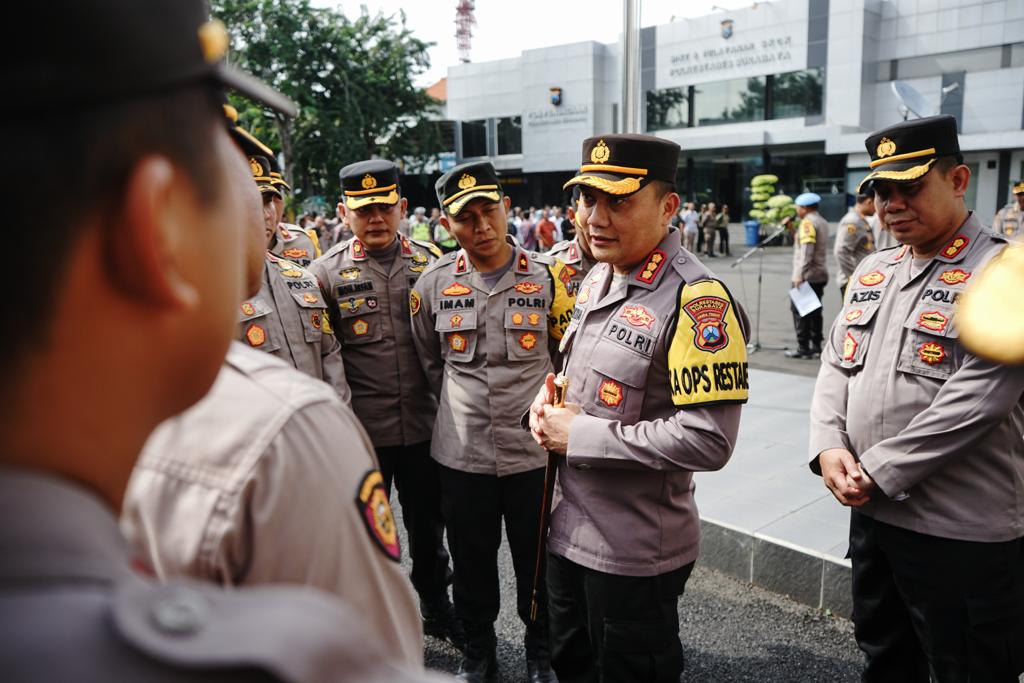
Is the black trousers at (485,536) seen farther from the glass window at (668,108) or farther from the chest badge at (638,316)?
the glass window at (668,108)

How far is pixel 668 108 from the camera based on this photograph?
33969 millimetres

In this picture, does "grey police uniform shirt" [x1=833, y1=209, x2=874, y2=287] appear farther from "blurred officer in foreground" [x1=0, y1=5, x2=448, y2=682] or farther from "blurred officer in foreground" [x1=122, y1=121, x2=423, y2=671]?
"blurred officer in foreground" [x1=0, y1=5, x2=448, y2=682]

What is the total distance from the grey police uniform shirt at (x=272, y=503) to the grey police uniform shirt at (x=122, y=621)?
0.30 metres

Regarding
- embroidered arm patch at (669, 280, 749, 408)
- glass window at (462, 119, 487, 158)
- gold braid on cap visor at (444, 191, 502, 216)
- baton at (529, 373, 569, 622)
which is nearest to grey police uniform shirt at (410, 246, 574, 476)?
gold braid on cap visor at (444, 191, 502, 216)

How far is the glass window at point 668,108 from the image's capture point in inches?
1316

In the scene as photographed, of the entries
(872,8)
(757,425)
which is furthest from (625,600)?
(872,8)

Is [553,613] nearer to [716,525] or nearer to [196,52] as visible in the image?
[716,525]

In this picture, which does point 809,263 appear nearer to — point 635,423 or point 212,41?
point 635,423

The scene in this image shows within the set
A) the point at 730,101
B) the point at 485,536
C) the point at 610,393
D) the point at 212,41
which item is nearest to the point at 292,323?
the point at 485,536

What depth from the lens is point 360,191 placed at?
395 centimetres

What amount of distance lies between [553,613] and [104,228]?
2.35 metres

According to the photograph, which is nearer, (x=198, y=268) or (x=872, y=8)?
(x=198, y=268)

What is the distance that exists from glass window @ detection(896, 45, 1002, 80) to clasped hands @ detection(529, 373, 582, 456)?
99.0 ft

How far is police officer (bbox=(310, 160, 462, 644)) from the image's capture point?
3.67m
